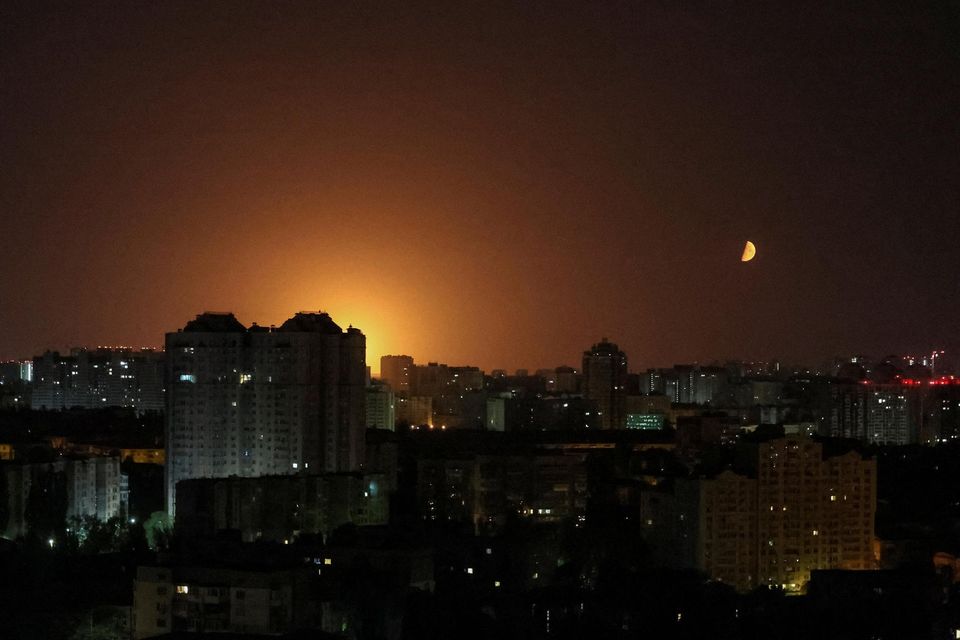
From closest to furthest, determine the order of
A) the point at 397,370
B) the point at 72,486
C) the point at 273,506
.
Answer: the point at 273,506
the point at 72,486
the point at 397,370

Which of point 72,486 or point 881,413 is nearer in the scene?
point 72,486

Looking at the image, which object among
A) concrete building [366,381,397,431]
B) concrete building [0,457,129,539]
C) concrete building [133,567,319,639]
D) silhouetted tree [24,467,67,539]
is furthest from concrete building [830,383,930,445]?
concrete building [133,567,319,639]

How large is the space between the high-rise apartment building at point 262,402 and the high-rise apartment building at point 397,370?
13935 mm

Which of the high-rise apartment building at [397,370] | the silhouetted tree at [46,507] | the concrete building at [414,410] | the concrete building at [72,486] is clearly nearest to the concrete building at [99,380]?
the concrete building at [414,410]

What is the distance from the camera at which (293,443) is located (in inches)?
682

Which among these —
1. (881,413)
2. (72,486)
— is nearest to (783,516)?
(72,486)

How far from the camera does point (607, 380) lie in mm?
30391

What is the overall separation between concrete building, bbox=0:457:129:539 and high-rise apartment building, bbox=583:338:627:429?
42.1 ft

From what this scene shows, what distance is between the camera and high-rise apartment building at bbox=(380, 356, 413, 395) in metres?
32.0

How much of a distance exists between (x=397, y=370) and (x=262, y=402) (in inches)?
582

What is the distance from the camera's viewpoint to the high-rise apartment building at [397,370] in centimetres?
3197

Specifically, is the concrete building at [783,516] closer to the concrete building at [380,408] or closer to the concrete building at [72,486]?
the concrete building at [72,486]

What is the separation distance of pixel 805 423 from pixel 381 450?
10.3 meters

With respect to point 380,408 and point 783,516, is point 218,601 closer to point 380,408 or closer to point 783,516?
point 783,516
